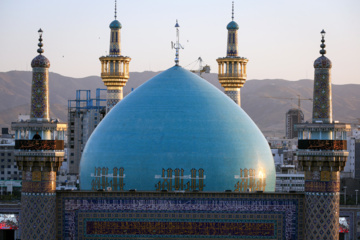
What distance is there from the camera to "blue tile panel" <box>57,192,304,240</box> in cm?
3278

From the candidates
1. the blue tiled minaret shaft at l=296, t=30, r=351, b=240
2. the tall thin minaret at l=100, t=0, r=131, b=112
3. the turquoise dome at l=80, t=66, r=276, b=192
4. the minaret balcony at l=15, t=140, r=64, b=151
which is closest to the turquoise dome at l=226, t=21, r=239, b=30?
the tall thin minaret at l=100, t=0, r=131, b=112

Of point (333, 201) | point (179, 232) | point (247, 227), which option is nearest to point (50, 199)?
point (179, 232)

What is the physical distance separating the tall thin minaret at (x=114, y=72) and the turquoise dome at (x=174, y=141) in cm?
952

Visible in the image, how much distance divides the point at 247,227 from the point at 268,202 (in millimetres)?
984

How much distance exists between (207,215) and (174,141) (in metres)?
3.09

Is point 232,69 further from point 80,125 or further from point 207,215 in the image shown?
point 80,125

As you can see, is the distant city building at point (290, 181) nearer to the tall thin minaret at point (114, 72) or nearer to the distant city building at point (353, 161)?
the distant city building at point (353, 161)

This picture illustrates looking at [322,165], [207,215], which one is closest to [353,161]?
[322,165]

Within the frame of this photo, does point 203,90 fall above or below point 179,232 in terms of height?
above

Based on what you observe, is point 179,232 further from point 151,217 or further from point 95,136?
point 95,136

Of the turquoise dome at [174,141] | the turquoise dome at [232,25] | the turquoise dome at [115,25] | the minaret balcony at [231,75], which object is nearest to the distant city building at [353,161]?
the turquoise dome at [232,25]

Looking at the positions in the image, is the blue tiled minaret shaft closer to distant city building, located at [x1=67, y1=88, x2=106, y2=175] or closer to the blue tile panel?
the blue tile panel

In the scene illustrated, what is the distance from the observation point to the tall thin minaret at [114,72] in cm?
4616

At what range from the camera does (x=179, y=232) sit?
3278cm
